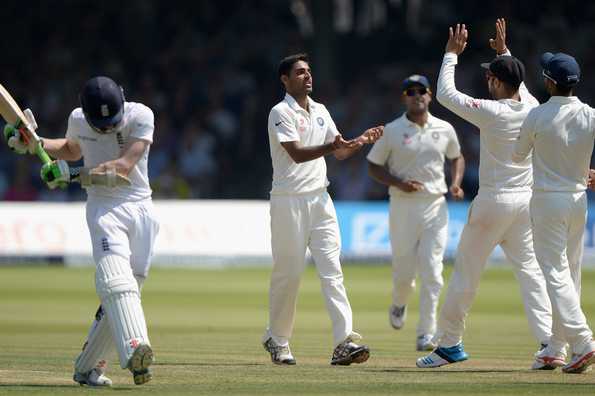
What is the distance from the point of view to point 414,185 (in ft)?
41.4

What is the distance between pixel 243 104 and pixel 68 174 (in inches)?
766

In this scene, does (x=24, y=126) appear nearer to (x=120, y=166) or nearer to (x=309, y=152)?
(x=120, y=166)

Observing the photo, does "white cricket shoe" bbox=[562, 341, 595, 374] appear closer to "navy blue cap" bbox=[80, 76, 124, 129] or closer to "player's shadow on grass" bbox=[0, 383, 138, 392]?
"player's shadow on grass" bbox=[0, 383, 138, 392]

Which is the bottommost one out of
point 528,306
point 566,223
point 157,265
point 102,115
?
point 157,265

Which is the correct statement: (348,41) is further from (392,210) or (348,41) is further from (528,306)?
(528,306)

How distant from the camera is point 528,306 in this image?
10.3 m

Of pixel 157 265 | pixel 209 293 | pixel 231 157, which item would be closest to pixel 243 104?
pixel 231 157

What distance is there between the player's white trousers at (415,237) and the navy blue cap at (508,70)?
294 centimetres

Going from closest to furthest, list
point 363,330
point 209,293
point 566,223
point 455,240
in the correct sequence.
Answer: point 566,223
point 363,330
point 209,293
point 455,240

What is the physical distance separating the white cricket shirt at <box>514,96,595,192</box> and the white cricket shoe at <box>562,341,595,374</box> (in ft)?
3.52

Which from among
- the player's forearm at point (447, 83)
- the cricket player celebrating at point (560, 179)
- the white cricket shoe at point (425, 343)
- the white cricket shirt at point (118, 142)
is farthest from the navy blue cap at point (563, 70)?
the white cricket shoe at point (425, 343)

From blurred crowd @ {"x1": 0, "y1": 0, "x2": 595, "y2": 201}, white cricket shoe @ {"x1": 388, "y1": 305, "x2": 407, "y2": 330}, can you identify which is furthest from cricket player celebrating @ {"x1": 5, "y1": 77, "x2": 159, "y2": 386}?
blurred crowd @ {"x1": 0, "y1": 0, "x2": 595, "y2": 201}

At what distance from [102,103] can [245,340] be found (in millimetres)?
4538

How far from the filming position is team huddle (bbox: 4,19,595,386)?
28.2 feet
